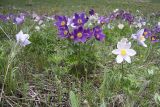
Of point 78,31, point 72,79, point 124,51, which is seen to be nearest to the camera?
point 124,51

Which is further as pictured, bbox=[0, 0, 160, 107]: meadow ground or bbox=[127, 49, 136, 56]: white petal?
bbox=[127, 49, 136, 56]: white petal

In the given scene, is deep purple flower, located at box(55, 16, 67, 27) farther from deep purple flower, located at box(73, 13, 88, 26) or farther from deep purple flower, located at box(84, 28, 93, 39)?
deep purple flower, located at box(84, 28, 93, 39)

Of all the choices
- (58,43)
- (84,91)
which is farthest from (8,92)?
(58,43)

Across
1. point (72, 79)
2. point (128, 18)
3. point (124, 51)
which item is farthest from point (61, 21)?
point (128, 18)

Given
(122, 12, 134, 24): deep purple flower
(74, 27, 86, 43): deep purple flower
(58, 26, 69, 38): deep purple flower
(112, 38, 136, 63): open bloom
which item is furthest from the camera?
(122, 12, 134, 24): deep purple flower

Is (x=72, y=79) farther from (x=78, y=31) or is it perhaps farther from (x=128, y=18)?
(x=128, y=18)

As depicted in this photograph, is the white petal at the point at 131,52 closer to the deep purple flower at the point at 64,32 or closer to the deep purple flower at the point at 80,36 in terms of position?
the deep purple flower at the point at 80,36

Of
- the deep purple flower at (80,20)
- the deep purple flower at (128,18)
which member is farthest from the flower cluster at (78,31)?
the deep purple flower at (128,18)

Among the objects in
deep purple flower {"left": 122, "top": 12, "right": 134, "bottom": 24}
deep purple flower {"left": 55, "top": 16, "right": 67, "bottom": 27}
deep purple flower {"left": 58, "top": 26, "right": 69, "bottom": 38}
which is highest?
deep purple flower {"left": 55, "top": 16, "right": 67, "bottom": 27}

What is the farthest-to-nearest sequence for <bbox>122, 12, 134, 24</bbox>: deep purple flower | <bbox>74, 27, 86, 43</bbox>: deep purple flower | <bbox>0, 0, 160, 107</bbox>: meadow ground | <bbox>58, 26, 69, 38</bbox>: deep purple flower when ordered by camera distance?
<bbox>122, 12, 134, 24</bbox>: deep purple flower
<bbox>58, 26, 69, 38</bbox>: deep purple flower
<bbox>74, 27, 86, 43</bbox>: deep purple flower
<bbox>0, 0, 160, 107</bbox>: meadow ground

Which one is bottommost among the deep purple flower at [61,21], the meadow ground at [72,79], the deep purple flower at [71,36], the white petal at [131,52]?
the meadow ground at [72,79]

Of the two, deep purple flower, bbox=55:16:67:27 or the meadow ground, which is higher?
deep purple flower, bbox=55:16:67:27

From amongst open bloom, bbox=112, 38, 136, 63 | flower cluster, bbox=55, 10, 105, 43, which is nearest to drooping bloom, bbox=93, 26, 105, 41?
flower cluster, bbox=55, 10, 105, 43
